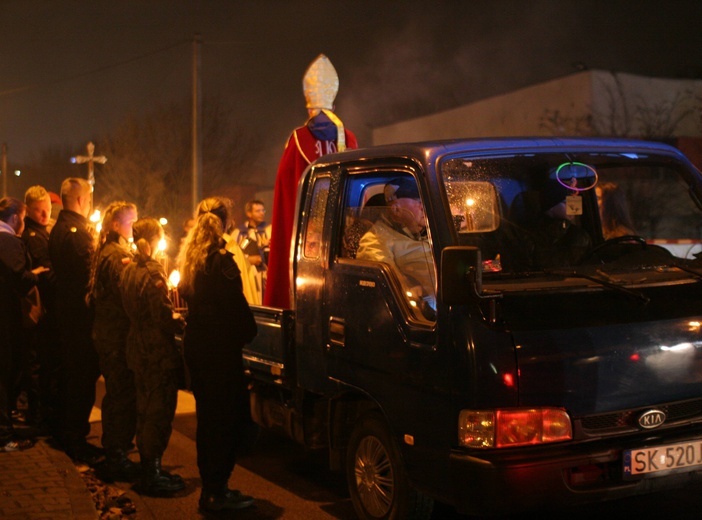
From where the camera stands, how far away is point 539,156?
17.5 ft

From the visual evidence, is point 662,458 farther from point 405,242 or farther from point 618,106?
point 618,106

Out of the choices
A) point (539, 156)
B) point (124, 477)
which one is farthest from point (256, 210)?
point (539, 156)

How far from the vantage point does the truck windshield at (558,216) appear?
4.96m

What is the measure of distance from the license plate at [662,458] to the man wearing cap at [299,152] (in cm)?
321

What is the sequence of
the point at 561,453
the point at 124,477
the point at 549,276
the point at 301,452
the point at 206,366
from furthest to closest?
the point at 301,452, the point at 124,477, the point at 206,366, the point at 549,276, the point at 561,453

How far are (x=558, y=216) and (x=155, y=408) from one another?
3.14m

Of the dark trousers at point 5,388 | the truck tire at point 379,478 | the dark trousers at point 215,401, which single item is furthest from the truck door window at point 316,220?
the dark trousers at point 5,388

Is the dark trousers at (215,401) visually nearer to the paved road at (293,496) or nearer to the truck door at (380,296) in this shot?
the paved road at (293,496)

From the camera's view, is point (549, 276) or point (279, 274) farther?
point (279, 274)

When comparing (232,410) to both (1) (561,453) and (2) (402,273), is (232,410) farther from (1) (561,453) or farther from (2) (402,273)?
(1) (561,453)

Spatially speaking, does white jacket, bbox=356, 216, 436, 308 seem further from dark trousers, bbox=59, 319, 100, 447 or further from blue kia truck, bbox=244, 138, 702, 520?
dark trousers, bbox=59, 319, 100, 447

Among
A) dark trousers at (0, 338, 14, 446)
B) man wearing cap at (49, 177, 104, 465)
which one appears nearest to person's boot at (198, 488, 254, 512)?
man wearing cap at (49, 177, 104, 465)

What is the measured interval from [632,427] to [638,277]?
2.80 feet

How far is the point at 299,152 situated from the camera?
7.33 metres
